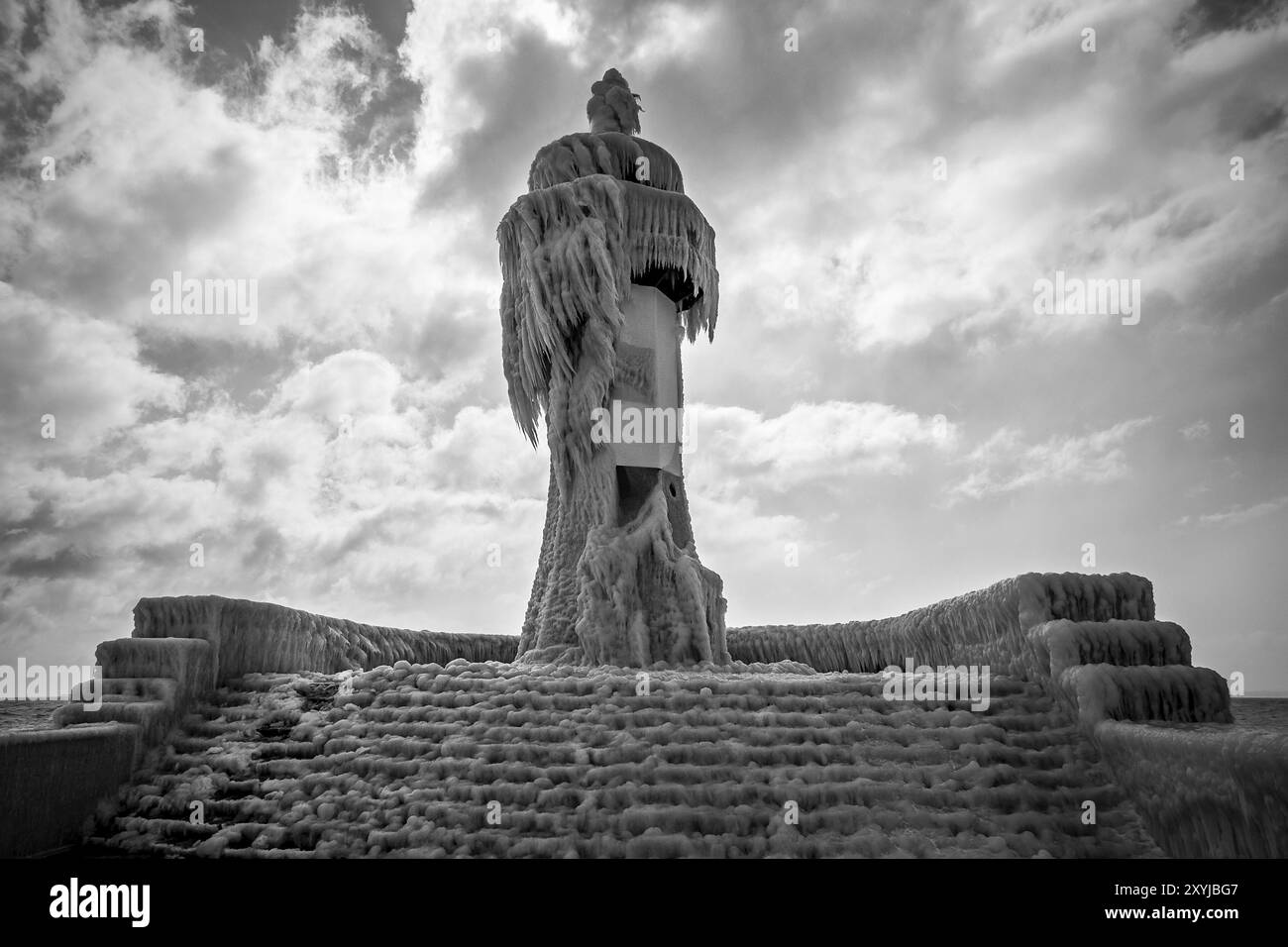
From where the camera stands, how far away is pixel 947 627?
8062 mm

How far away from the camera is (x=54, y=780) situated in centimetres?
577

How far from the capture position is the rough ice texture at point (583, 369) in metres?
11.2

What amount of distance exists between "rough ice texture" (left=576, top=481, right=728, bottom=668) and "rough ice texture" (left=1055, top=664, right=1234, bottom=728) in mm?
5748

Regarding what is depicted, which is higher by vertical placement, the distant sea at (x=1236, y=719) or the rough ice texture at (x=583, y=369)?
the rough ice texture at (x=583, y=369)

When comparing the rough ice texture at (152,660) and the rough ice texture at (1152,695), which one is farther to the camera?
the rough ice texture at (152,660)

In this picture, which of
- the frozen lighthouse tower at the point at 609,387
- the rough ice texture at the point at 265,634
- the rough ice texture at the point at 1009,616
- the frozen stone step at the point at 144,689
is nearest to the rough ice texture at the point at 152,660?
the frozen stone step at the point at 144,689

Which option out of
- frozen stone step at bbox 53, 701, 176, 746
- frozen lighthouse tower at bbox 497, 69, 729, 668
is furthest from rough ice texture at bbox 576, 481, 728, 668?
frozen stone step at bbox 53, 701, 176, 746

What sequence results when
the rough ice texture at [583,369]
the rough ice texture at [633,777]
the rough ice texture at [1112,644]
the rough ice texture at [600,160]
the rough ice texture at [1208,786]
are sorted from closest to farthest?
the rough ice texture at [1208,786], the rough ice texture at [633,777], the rough ice texture at [1112,644], the rough ice texture at [583,369], the rough ice texture at [600,160]

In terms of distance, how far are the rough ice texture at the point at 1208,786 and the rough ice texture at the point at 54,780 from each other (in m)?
7.86

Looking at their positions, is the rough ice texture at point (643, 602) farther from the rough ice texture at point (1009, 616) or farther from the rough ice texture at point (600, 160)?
the rough ice texture at point (600, 160)

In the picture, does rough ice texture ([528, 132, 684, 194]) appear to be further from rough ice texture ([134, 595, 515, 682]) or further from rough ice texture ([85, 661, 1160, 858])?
rough ice texture ([85, 661, 1160, 858])

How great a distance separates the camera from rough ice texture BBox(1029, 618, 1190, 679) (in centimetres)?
622
